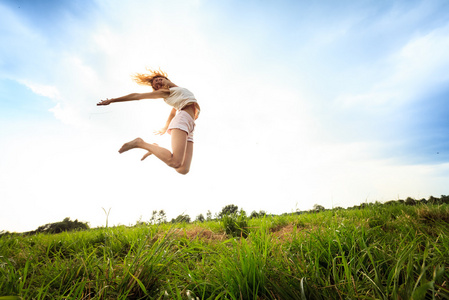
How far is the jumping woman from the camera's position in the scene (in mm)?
4543

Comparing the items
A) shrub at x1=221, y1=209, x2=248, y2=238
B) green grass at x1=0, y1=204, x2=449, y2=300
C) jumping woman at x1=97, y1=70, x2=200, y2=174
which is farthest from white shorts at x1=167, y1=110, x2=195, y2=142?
green grass at x1=0, y1=204, x2=449, y2=300

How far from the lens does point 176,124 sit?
463 centimetres

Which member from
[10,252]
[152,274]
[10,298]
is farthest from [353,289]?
[10,252]

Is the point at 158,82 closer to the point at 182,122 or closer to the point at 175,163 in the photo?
the point at 182,122

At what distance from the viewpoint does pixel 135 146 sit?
182 inches

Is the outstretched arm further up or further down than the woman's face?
further down

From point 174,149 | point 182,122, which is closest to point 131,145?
point 174,149

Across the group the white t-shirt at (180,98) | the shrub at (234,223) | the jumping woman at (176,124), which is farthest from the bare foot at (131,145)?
the shrub at (234,223)

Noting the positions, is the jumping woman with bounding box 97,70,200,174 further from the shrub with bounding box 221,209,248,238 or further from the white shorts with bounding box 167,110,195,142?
the shrub with bounding box 221,209,248,238

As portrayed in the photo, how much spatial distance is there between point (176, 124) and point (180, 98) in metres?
0.72

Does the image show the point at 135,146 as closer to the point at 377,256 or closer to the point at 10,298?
the point at 10,298

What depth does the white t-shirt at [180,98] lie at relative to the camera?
4.98 metres

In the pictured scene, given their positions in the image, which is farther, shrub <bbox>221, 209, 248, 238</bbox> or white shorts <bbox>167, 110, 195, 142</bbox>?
white shorts <bbox>167, 110, 195, 142</bbox>

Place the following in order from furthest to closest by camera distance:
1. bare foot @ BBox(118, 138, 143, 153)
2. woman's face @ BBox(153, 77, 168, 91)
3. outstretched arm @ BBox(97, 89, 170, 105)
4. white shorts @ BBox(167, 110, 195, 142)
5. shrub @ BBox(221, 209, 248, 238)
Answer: woman's face @ BBox(153, 77, 168, 91) → white shorts @ BBox(167, 110, 195, 142) → bare foot @ BBox(118, 138, 143, 153) → outstretched arm @ BBox(97, 89, 170, 105) → shrub @ BBox(221, 209, 248, 238)
